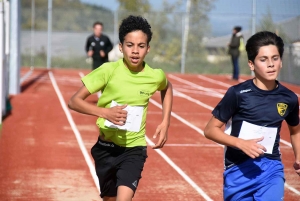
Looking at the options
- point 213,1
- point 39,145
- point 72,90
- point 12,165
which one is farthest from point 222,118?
point 213,1

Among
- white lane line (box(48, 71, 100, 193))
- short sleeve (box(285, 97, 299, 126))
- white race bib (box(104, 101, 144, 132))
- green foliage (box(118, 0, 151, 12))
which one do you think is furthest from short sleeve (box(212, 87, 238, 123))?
green foliage (box(118, 0, 151, 12))

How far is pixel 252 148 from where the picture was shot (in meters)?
4.53

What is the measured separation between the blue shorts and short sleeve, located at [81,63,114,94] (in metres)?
1.37

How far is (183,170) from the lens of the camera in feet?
31.3

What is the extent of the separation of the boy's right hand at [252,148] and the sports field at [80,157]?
350 cm

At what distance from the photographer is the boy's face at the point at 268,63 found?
4883 millimetres

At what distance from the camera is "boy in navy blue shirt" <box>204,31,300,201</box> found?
16.1 ft

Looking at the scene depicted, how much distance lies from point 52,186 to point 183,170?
2.10 m

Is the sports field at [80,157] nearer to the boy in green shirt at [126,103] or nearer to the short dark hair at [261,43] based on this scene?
the boy in green shirt at [126,103]

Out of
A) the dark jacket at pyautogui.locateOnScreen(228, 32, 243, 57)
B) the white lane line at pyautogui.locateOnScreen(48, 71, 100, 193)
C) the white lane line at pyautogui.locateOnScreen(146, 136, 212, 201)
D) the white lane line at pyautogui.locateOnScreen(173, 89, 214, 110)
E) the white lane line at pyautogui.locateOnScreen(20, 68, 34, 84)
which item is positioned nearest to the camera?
the white lane line at pyautogui.locateOnScreen(146, 136, 212, 201)

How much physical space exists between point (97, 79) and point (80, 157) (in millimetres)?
4997

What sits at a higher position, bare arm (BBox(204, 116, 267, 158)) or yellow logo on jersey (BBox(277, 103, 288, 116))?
yellow logo on jersey (BBox(277, 103, 288, 116))

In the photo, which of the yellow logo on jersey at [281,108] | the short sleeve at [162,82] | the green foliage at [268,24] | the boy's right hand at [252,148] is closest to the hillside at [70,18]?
the green foliage at [268,24]

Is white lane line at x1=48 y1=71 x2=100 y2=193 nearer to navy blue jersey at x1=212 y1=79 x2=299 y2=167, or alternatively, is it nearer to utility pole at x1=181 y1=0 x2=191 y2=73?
navy blue jersey at x1=212 y1=79 x2=299 y2=167
